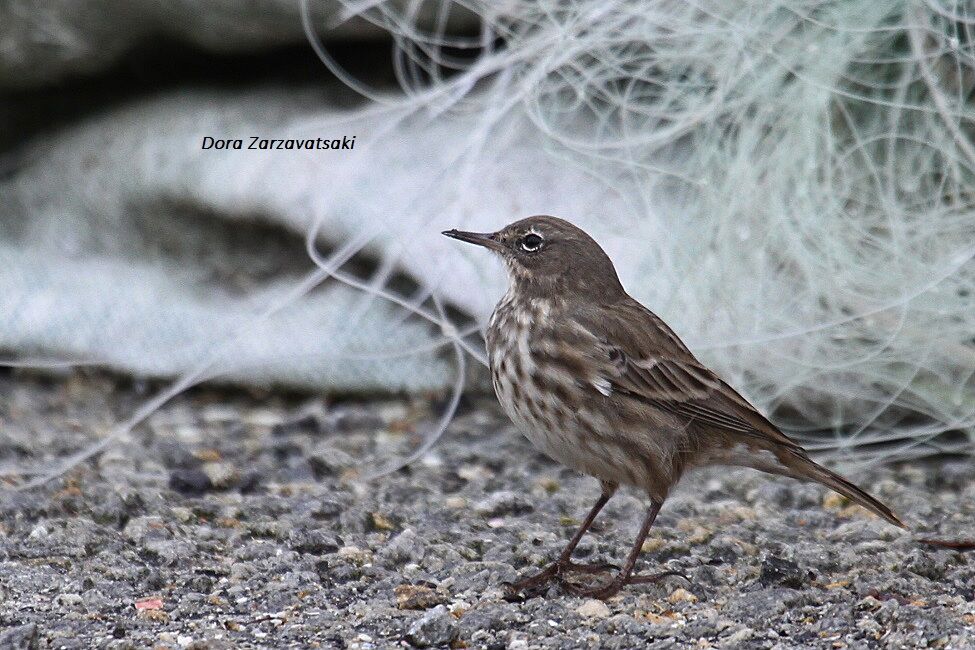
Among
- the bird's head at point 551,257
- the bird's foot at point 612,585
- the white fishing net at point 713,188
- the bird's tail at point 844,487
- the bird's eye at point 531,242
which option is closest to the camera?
the bird's foot at point 612,585

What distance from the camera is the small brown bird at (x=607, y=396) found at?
167 inches

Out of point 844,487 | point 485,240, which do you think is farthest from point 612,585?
point 485,240

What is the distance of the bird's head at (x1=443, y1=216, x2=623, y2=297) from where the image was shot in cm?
457

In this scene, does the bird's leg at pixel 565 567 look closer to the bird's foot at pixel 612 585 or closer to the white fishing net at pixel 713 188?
the bird's foot at pixel 612 585

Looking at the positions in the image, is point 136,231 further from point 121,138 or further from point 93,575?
point 93,575

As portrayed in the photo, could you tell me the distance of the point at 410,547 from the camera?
177 inches

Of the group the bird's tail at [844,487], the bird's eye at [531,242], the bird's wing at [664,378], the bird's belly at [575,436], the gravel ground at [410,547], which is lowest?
the gravel ground at [410,547]

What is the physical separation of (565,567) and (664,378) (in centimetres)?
60

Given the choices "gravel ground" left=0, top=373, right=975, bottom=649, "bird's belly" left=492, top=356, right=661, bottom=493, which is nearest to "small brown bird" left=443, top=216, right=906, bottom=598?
"bird's belly" left=492, top=356, right=661, bottom=493

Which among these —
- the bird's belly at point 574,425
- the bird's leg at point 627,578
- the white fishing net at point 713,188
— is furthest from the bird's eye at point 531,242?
the white fishing net at point 713,188

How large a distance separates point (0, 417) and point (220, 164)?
1.49 metres

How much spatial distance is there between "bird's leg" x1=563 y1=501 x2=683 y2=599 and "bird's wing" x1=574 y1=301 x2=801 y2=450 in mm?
301

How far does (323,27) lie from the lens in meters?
6.77

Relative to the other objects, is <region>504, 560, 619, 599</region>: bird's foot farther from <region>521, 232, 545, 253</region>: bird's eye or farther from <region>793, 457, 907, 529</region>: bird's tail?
<region>521, 232, 545, 253</region>: bird's eye
